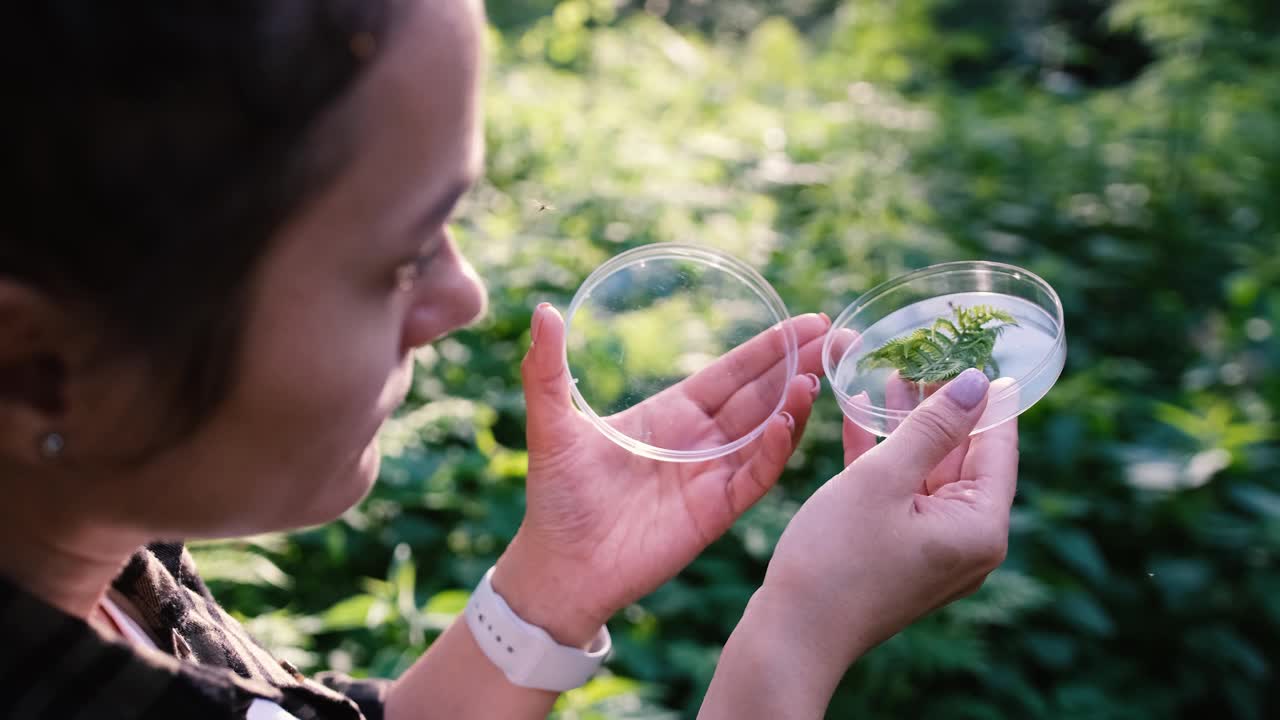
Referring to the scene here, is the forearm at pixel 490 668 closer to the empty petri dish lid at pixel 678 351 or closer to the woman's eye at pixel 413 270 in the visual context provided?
the empty petri dish lid at pixel 678 351

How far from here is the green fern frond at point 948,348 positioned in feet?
5.59

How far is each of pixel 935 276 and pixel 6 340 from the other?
58.0 inches

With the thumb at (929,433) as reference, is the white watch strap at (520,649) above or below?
below

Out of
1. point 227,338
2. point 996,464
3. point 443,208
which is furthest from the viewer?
point 996,464

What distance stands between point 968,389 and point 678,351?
2.97 feet

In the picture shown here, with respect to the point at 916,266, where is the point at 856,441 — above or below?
above

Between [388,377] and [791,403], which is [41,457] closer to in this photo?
[388,377]

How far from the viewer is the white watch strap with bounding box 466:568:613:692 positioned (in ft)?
5.36

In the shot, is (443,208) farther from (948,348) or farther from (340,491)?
(948,348)

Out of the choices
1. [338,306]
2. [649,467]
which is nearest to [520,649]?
[649,467]

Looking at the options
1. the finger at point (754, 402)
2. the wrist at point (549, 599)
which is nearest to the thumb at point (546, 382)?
the wrist at point (549, 599)

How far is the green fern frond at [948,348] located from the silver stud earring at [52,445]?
1.26 m

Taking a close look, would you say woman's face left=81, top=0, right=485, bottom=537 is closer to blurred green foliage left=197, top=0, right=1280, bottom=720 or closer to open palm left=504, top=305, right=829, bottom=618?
open palm left=504, top=305, right=829, bottom=618

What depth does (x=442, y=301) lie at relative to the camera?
45.9 inches
